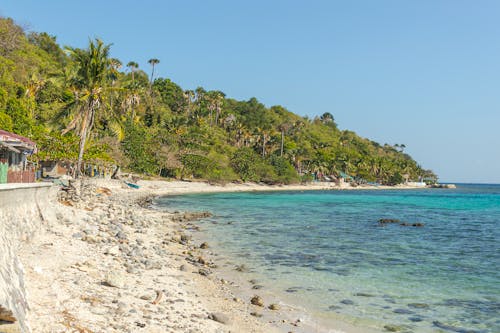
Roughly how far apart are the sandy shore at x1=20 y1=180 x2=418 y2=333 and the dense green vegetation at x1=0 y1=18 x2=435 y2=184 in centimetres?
1834

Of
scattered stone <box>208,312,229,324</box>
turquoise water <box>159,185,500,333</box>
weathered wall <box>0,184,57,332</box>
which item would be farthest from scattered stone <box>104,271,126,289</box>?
turquoise water <box>159,185,500,333</box>

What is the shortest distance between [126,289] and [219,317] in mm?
2415

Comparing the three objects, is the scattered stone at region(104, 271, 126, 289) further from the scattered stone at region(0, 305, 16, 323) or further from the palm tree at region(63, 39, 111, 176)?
the palm tree at region(63, 39, 111, 176)

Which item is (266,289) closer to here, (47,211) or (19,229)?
(19,229)

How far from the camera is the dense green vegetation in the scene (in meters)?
32.1

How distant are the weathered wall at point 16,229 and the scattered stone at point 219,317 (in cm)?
384

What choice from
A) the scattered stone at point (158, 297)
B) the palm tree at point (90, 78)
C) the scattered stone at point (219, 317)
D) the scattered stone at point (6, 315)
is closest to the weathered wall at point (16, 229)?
the scattered stone at point (6, 315)

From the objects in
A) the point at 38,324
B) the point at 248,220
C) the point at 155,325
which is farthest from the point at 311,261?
the point at 248,220

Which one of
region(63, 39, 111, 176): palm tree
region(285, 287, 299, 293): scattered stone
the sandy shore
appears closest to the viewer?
the sandy shore

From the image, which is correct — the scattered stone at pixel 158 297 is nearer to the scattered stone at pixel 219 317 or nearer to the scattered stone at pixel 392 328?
the scattered stone at pixel 219 317

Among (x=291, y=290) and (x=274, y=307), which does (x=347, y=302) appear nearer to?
(x=291, y=290)

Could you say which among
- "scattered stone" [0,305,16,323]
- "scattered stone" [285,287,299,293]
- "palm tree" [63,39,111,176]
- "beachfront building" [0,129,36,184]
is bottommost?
"scattered stone" [285,287,299,293]

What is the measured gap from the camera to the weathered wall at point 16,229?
5382 mm

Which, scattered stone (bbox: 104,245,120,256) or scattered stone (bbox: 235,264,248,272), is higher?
scattered stone (bbox: 104,245,120,256)
